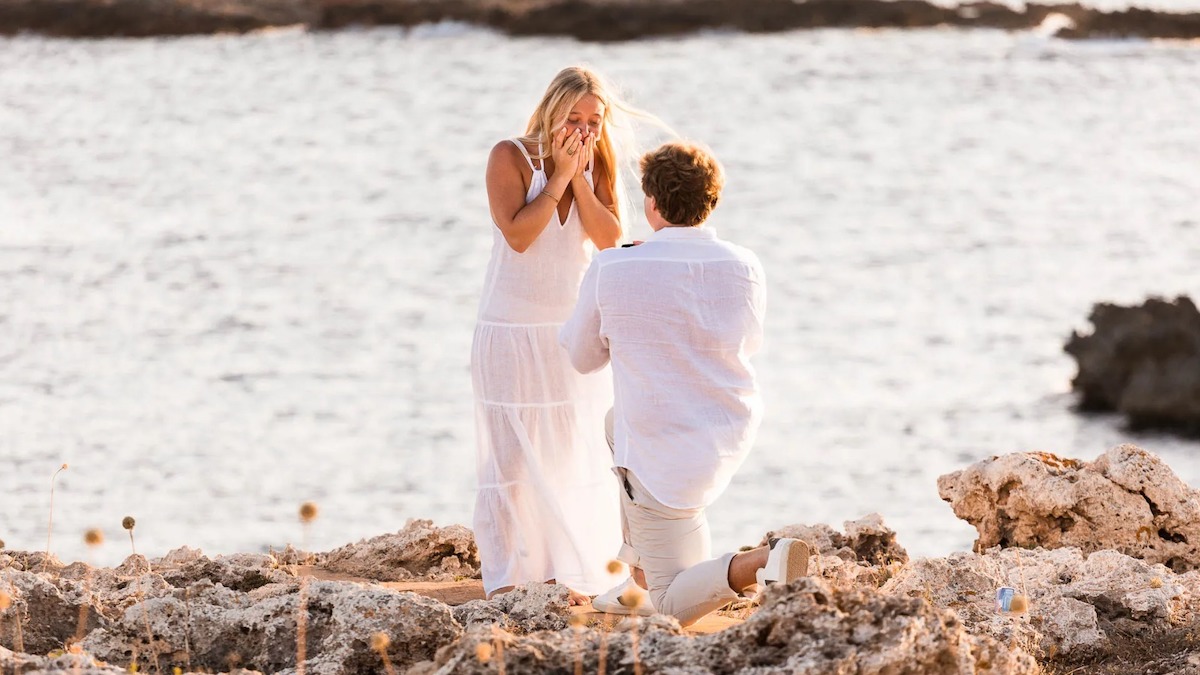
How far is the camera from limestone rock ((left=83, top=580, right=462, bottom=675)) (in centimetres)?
342

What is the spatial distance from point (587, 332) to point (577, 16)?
1454 inches

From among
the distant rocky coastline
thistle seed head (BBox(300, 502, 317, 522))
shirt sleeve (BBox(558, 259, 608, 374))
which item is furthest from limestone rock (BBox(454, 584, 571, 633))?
the distant rocky coastline

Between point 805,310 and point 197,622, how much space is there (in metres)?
16.8

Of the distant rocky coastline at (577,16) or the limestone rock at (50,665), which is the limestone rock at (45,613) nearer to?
the limestone rock at (50,665)

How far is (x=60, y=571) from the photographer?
16.1 ft

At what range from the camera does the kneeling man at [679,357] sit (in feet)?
13.2

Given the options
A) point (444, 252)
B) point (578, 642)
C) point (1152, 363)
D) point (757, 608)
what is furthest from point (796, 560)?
point (444, 252)

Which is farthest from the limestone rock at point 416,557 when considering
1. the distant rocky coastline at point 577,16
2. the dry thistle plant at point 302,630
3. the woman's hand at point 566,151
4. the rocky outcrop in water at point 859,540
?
the distant rocky coastline at point 577,16

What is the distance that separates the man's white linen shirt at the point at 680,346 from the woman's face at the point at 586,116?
0.65 meters

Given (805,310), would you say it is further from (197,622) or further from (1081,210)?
(197,622)

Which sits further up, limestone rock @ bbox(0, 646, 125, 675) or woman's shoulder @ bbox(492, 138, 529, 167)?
woman's shoulder @ bbox(492, 138, 529, 167)

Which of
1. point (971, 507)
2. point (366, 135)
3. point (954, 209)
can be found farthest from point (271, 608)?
point (366, 135)

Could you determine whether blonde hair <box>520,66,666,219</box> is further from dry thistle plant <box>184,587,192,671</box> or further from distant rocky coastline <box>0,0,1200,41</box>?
distant rocky coastline <box>0,0,1200,41</box>

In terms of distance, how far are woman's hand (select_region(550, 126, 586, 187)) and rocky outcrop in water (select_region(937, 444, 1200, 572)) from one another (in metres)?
1.80
